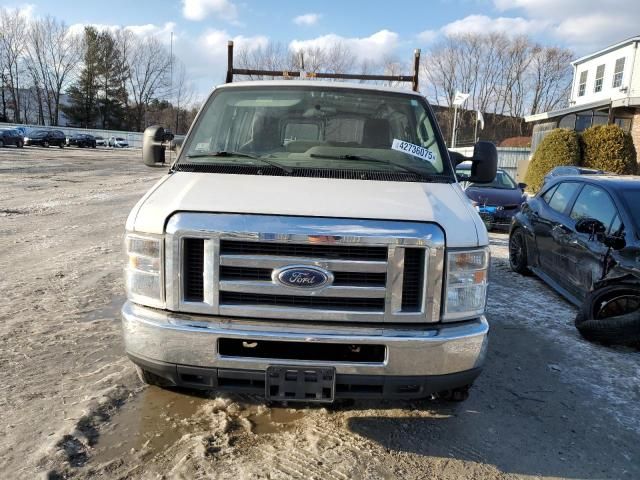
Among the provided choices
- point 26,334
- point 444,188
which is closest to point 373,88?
point 444,188

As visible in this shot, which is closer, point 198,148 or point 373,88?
point 198,148

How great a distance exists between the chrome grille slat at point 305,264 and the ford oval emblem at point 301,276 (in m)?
0.02

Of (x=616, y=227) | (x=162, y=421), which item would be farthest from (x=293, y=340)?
(x=616, y=227)

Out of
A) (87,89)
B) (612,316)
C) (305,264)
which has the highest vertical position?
(87,89)

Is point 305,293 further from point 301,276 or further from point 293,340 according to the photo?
point 293,340

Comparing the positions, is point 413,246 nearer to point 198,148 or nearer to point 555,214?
point 198,148

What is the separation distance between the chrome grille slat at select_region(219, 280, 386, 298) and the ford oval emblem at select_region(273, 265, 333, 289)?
4 centimetres

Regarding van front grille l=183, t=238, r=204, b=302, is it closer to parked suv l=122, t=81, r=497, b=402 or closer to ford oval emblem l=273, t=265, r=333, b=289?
parked suv l=122, t=81, r=497, b=402

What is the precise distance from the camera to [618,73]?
32.1 metres

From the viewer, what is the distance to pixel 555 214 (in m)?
7.00

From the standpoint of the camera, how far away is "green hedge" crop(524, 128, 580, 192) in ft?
69.2

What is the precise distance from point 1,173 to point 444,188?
2108 cm

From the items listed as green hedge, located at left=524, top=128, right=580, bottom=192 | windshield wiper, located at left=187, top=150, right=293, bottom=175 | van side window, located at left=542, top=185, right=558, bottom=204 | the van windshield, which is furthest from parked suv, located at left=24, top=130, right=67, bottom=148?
windshield wiper, located at left=187, top=150, right=293, bottom=175

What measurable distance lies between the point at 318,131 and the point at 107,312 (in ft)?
9.24
